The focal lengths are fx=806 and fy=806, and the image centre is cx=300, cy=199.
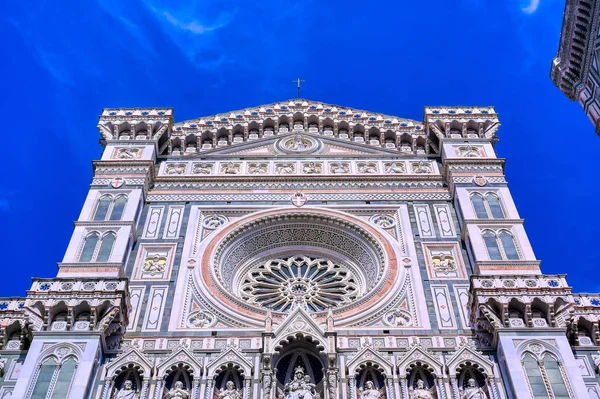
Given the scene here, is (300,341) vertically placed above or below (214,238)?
below

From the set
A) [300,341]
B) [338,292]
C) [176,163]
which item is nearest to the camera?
[300,341]

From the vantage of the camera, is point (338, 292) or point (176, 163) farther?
point (176, 163)

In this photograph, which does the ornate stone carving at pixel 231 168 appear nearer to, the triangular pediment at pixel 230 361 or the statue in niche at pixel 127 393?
the triangular pediment at pixel 230 361

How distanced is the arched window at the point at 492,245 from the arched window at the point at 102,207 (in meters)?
8.62

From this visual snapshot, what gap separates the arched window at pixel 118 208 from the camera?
18531 millimetres

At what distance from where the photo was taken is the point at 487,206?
18.7 meters

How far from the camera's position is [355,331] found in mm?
15578

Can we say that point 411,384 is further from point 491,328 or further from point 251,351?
point 251,351

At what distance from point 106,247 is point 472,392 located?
8280 millimetres

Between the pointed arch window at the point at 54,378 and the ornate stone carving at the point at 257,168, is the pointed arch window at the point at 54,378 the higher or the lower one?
the lower one

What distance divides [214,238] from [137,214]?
1978mm

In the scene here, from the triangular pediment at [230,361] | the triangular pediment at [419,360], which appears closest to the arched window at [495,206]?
the triangular pediment at [419,360]

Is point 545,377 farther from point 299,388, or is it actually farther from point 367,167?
point 367,167

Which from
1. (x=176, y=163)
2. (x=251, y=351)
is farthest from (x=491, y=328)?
(x=176, y=163)
